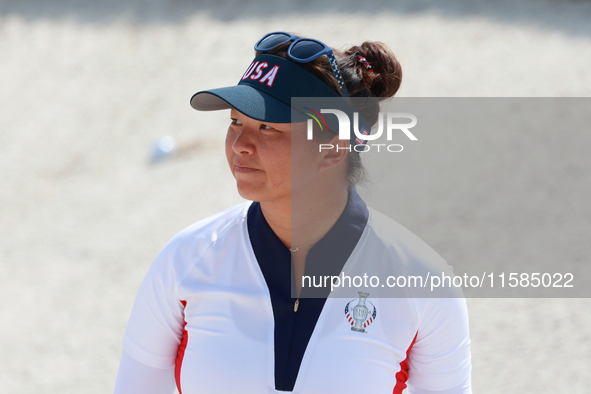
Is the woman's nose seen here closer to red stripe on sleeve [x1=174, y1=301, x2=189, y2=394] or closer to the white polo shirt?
the white polo shirt

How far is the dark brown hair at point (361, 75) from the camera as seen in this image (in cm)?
138

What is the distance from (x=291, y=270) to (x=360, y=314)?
0.20 m

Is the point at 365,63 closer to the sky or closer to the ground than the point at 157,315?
closer to the sky

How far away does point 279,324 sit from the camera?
136 cm

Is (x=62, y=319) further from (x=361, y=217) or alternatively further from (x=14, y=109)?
(x=14, y=109)

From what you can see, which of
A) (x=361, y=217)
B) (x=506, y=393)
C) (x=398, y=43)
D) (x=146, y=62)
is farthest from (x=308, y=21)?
(x=361, y=217)

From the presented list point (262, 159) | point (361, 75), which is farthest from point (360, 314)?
point (361, 75)

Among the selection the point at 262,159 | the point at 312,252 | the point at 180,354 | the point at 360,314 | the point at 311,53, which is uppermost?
the point at 311,53

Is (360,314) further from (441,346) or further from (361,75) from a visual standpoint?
(361,75)

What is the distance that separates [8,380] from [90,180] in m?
2.50

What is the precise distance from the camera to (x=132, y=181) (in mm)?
5633

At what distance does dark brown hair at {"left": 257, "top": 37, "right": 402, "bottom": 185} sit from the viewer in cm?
138

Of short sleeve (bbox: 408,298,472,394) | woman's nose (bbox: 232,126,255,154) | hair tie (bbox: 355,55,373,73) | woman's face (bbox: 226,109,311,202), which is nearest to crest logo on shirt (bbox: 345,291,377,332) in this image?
short sleeve (bbox: 408,298,472,394)

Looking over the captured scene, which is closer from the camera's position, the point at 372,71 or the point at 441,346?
the point at 441,346
